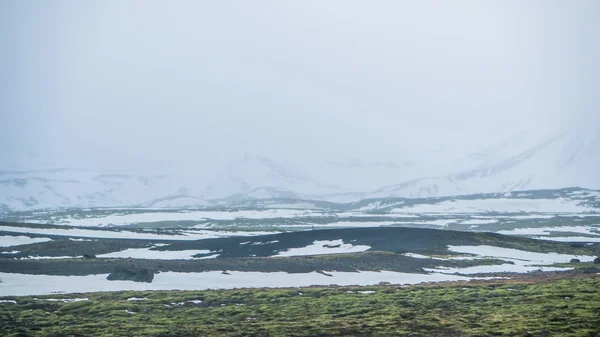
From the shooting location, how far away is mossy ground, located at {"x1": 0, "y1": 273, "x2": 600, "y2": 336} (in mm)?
25547

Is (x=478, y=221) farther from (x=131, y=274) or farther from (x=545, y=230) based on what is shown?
(x=131, y=274)

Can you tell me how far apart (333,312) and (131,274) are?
620 inches

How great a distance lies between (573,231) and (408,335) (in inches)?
2719

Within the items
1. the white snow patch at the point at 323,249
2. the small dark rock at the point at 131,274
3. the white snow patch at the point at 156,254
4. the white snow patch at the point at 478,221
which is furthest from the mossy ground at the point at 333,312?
the white snow patch at the point at 478,221

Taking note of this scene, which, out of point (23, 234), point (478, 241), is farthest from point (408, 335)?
point (23, 234)

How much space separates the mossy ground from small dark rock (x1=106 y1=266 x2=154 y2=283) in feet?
15.7

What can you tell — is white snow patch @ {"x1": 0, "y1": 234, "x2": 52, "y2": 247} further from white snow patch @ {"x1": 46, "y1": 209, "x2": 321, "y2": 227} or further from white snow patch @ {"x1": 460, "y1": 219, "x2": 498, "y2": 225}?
white snow patch @ {"x1": 460, "y1": 219, "x2": 498, "y2": 225}

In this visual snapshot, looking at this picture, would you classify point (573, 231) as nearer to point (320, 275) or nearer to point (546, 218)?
point (546, 218)

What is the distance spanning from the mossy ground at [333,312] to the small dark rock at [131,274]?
4786mm

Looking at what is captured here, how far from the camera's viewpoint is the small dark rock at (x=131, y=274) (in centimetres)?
4081

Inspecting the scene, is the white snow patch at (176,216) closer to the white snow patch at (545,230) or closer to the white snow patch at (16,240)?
the white snow patch at (16,240)

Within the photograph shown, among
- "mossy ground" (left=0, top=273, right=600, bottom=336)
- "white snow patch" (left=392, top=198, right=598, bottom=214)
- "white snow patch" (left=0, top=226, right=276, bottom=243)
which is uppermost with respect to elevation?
"white snow patch" (left=392, top=198, right=598, bottom=214)

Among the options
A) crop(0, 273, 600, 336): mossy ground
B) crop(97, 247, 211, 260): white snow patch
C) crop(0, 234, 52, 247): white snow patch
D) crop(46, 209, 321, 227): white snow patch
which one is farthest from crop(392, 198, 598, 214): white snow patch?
crop(0, 273, 600, 336): mossy ground

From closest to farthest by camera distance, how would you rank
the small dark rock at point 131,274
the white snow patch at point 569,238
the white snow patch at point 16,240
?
the small dark rock at point 131,274 < the white snow patch at point 16,240 < the white snow patch at point 569,238
